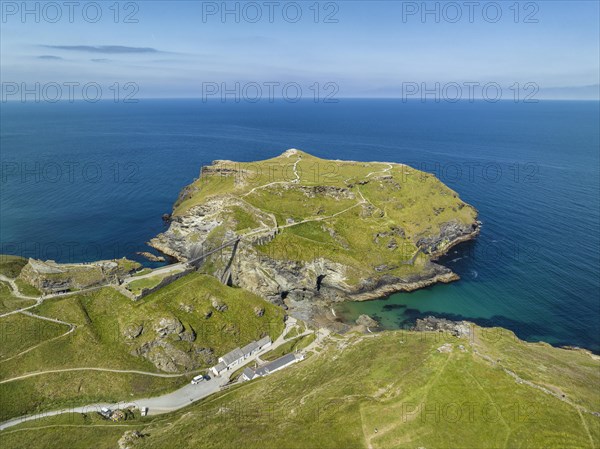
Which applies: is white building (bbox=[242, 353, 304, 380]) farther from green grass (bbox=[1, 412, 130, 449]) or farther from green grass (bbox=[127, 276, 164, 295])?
green grass (bbox=[127, 276, 164, 295])

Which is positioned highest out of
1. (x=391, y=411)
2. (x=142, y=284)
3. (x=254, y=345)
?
(x=142, y=284)

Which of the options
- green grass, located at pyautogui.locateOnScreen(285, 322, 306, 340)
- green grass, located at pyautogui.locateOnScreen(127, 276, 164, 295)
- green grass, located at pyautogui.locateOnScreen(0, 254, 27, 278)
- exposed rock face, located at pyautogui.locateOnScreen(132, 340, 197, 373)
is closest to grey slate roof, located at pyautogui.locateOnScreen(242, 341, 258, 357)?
green grass, located at pyautogui.locateOnScreen(285, 322, 306, 340)

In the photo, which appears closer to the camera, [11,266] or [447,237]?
[11,266]

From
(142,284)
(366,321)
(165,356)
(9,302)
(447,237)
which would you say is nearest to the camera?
(165,356)

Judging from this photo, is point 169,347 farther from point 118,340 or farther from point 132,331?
point 118,340

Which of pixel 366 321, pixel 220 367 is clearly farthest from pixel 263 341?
pixel 366 321

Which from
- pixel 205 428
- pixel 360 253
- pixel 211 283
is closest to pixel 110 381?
pixel 205 428

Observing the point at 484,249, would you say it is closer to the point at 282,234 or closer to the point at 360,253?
the point at 360,253
